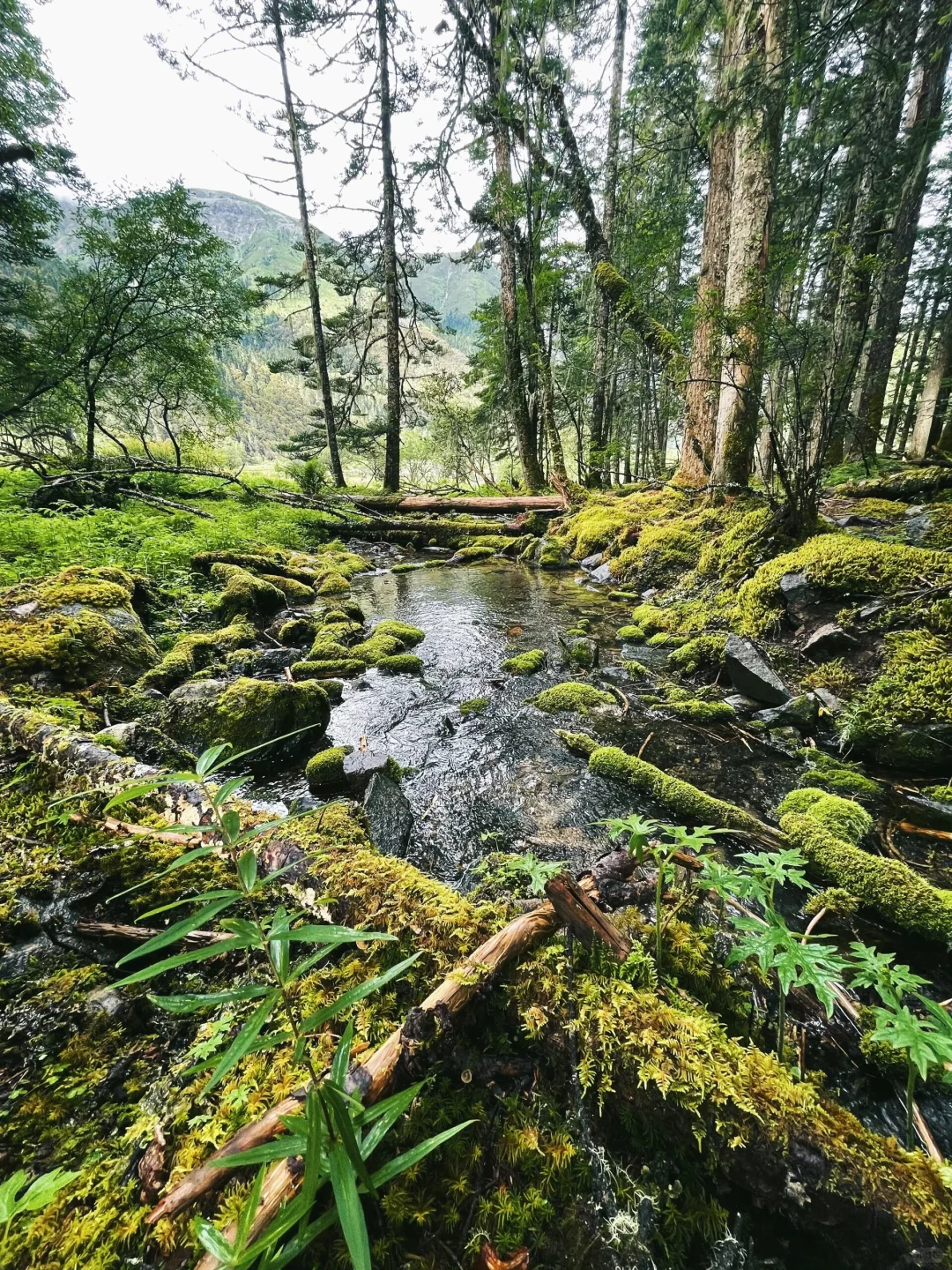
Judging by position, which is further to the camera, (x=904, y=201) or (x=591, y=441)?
(x=591, y=441)

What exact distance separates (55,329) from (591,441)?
565 inches

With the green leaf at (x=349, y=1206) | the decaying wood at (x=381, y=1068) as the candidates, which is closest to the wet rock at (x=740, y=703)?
the decaying wood at (x=381, y=1068)

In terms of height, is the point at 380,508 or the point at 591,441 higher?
the point at 591,441

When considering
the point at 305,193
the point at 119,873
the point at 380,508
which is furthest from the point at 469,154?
the point at 119,873

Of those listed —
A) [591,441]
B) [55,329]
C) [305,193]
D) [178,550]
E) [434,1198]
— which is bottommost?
[434,1198]

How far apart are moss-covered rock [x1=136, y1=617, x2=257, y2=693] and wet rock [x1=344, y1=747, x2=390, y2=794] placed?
1.93 metres

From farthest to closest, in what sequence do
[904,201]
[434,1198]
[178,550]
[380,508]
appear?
[380,508], [904,201], [178,550], [434,1198]

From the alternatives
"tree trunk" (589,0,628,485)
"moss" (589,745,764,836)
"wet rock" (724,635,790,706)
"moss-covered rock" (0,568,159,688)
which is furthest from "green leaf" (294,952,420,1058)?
"tree trunk" (589,0,628,485)

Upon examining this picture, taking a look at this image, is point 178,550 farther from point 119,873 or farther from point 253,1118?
point 253,1118

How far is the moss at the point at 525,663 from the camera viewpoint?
5.10 meters

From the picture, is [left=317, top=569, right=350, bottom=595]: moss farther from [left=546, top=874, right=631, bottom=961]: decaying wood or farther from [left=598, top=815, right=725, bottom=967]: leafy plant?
[left=546, top=874, right=631, bottom=961]: decaying wood

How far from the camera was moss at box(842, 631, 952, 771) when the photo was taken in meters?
3.15

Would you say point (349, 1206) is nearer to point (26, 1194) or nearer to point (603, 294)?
point (26, 1194)

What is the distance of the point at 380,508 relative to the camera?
14.9 m
